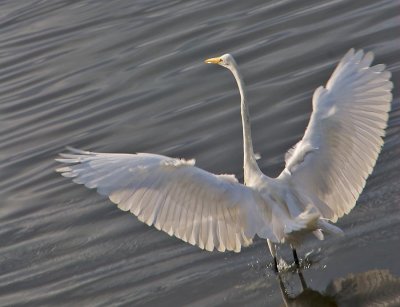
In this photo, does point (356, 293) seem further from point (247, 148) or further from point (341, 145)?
point (247, 148)

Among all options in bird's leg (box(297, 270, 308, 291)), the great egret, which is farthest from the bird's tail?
bird's leg (box(297, 270, 308, 291))

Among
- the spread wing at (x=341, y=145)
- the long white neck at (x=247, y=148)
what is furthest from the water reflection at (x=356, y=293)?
the long white neck at (x=247, y=148)

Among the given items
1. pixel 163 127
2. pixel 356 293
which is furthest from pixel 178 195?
pixel 163 127

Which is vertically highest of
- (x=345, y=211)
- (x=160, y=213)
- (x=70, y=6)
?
(x=160, y=213)

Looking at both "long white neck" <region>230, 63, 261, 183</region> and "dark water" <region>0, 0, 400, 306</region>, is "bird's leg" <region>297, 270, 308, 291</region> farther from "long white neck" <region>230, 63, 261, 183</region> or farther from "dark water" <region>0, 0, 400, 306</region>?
"long white neck" <region>230, 63, 261, 183</region>

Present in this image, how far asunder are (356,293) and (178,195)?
147 cm

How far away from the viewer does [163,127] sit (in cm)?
1278

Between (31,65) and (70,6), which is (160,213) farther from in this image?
(70,6)

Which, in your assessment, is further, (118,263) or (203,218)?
(118,263)

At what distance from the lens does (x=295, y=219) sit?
7.91 meters

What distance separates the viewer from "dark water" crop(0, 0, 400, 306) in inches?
332

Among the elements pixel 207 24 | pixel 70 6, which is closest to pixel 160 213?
pixel 207 24

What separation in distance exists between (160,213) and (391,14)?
23.9 ft

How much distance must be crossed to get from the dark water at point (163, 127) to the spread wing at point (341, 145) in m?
0.35
